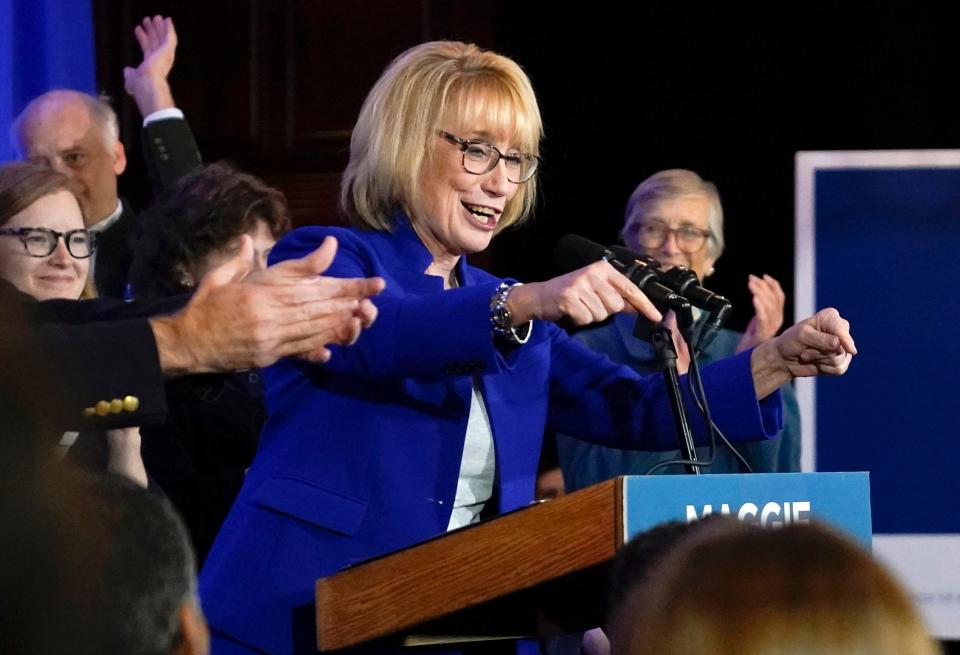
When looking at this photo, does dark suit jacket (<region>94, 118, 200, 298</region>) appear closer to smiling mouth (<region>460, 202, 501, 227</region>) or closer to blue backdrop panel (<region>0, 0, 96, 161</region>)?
blue backdrop panel (<region>0, 0, 96, 161</region>)

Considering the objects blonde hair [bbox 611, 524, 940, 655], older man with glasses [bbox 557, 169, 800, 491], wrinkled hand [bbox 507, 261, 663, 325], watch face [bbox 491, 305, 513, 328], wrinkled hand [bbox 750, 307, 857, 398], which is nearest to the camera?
blonde hair [bbox 611, 524, 940, 655]

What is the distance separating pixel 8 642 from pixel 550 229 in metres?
4.49

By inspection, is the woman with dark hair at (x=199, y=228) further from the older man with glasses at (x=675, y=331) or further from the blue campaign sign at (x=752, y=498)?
the blue campaign sign at (x=752, y=498)

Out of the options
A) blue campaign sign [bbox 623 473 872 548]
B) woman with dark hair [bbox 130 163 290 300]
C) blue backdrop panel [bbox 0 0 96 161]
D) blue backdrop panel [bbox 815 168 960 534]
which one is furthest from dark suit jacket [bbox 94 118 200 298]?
blue campaign sign [bbox 623 473 872 548]

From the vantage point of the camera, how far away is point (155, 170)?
4.46 m

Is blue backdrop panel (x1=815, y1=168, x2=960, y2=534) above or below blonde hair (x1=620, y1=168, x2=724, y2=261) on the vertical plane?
below

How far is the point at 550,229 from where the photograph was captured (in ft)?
17.9

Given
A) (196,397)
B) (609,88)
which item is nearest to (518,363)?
(196,397)

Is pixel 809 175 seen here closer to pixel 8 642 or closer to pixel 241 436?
pixel 241 436

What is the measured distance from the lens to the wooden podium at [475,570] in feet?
6.56

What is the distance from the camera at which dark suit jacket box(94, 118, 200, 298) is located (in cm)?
425

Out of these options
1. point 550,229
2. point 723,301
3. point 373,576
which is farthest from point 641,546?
point 550,229

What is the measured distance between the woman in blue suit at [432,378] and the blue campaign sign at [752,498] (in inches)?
12.4

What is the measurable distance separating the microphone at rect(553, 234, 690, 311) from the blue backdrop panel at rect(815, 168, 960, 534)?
2.26 metres
